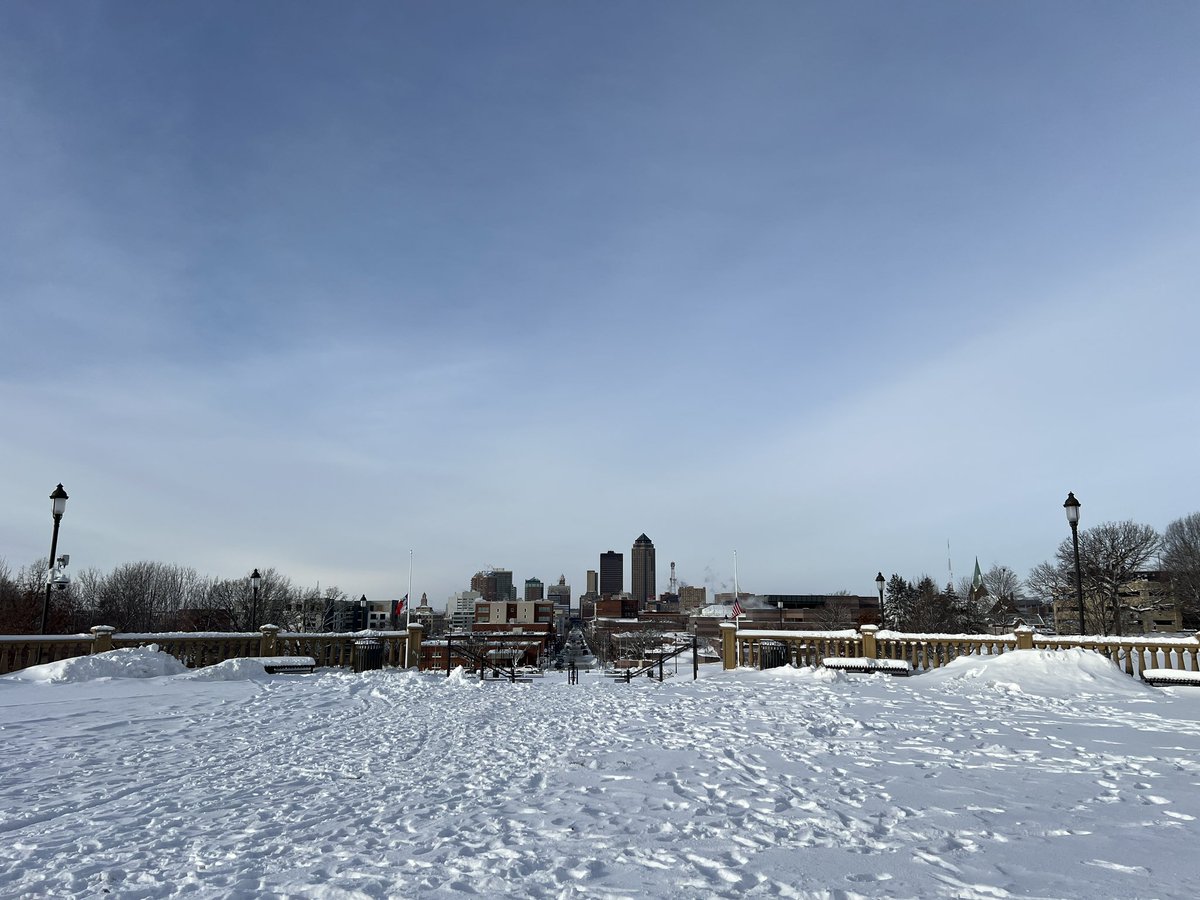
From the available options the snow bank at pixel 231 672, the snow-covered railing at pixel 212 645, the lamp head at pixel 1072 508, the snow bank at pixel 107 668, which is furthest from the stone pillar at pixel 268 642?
the lamp head at pixel 1072 508

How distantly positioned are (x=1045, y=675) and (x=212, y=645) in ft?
64.0

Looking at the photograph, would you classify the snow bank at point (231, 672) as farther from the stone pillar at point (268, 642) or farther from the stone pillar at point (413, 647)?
the stone pillar at point (413, 647)

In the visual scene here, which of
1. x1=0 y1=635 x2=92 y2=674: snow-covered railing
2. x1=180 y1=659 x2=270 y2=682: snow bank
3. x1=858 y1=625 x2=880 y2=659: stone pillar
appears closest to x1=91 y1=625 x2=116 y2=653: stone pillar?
x1=0 y1=635 x2=92 y2=674: snow-covered railing

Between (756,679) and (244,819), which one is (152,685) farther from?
(756,679)

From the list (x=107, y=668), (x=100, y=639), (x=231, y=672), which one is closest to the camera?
(x=107, y=668)

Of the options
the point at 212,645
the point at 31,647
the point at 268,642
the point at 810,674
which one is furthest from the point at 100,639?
the point at 810,674

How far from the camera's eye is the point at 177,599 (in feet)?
241

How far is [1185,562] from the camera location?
7088 cm

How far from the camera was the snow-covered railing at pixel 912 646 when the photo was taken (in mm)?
Answer: 16375

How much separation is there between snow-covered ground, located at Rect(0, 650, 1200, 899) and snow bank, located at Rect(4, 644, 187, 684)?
6.80ft

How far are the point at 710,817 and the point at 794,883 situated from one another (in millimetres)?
1581

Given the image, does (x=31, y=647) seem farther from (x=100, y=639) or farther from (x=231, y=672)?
(x=231, y=672)

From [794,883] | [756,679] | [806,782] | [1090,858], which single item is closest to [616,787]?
[806,782]

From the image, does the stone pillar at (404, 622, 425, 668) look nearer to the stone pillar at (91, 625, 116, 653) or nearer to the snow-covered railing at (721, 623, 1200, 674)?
the stone pillar at (91, 625, 116, 653)
